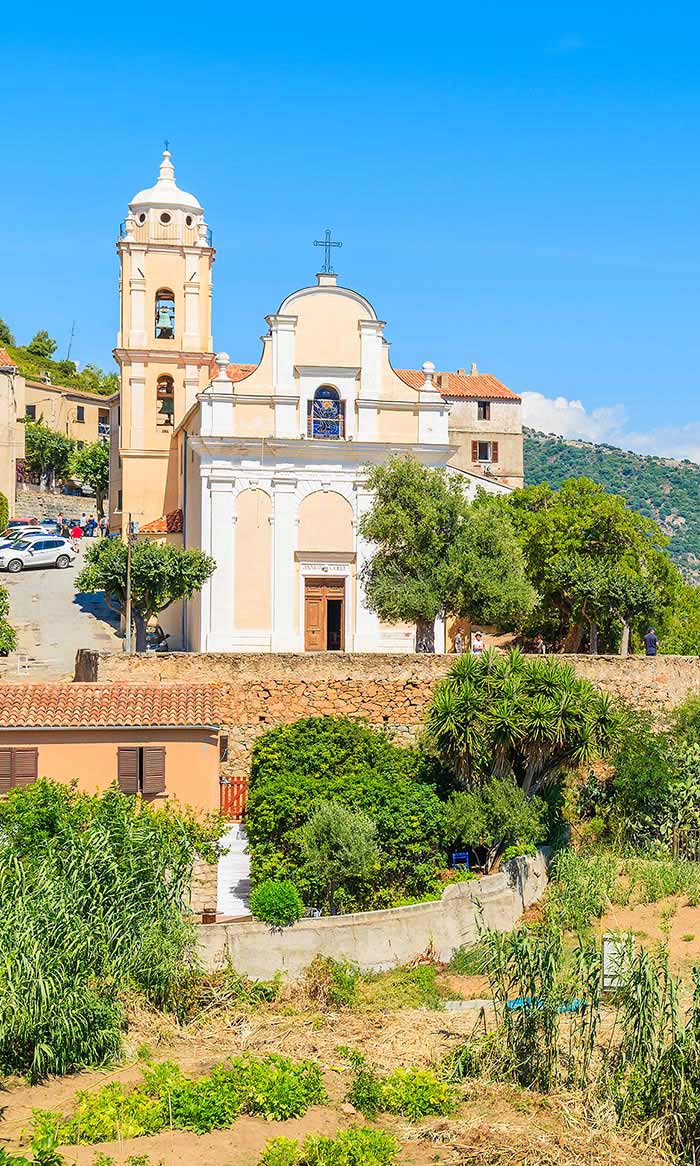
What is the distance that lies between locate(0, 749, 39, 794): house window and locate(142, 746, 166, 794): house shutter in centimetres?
202

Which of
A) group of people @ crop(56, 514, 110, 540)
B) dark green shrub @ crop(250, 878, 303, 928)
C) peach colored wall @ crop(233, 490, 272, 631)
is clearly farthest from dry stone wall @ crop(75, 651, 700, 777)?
group of people @ crop(56, 514, 110, 540)

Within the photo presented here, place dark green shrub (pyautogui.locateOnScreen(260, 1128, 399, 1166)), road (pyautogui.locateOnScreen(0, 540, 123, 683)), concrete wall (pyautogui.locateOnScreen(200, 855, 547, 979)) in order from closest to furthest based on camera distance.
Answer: dark green shrub (pyautogui.locateOnScreen(260, 1128, 399, 1166)), concrete wall (pyautogui.locateOnScreen(200, 855, 547, 979)), road (pyautogui.locateOnScreen(0, 540, 123, 683))

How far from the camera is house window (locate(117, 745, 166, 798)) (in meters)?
25.0

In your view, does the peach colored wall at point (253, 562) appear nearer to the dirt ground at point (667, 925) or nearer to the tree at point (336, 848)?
the tree at point (336, 848)

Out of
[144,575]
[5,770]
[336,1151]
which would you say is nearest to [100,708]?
[5,770]

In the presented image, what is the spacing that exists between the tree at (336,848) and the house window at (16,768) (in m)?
5.11

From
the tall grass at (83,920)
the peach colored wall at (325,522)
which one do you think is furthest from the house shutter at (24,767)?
the peach colored wall at (325,522)

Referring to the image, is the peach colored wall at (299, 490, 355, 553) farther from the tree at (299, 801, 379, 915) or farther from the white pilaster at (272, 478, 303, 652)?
the tree at (299, 801, 379, 915)

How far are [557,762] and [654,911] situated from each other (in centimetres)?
365

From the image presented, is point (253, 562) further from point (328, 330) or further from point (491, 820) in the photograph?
point (491, 820)

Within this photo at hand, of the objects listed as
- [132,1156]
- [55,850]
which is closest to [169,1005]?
[55,850]

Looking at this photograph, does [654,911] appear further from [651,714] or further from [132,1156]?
[132,1156]

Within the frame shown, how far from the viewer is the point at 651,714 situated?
33.1 m

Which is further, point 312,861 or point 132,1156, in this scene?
point 312,861
